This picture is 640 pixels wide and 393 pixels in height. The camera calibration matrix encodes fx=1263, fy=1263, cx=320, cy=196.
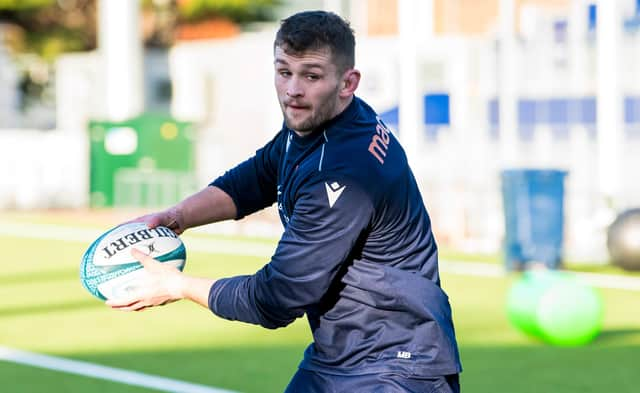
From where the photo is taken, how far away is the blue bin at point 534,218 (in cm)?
1503

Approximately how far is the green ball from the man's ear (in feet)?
18.4

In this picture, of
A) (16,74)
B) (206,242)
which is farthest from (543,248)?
(16,74)

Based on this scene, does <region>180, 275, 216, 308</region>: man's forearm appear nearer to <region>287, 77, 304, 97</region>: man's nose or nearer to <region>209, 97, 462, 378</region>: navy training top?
<region>209, 97, 462, 378</region>: navy training top

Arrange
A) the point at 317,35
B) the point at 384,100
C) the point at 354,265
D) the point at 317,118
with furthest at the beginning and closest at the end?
the point at 384,100 → the point at 354,265 → the point at 317,118 → the point at 317,35

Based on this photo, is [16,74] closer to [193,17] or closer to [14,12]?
[14,12]

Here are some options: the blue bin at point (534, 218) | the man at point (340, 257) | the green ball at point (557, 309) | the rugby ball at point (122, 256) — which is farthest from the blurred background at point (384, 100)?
the man at point (340, 257)

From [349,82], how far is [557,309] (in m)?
5.85

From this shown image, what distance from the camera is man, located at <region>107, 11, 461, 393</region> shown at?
15.4 ft

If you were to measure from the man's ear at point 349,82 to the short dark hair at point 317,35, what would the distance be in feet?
0.10

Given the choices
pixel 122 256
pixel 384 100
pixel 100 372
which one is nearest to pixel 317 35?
pixel 122 256

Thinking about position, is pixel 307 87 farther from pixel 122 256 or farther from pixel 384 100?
pixel 384 100

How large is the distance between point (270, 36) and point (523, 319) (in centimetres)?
2150

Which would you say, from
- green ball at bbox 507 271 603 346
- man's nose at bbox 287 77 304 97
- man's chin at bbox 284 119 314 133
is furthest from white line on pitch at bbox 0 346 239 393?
man's nose at bbox 287 77 304 97

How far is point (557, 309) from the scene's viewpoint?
10.2 m
